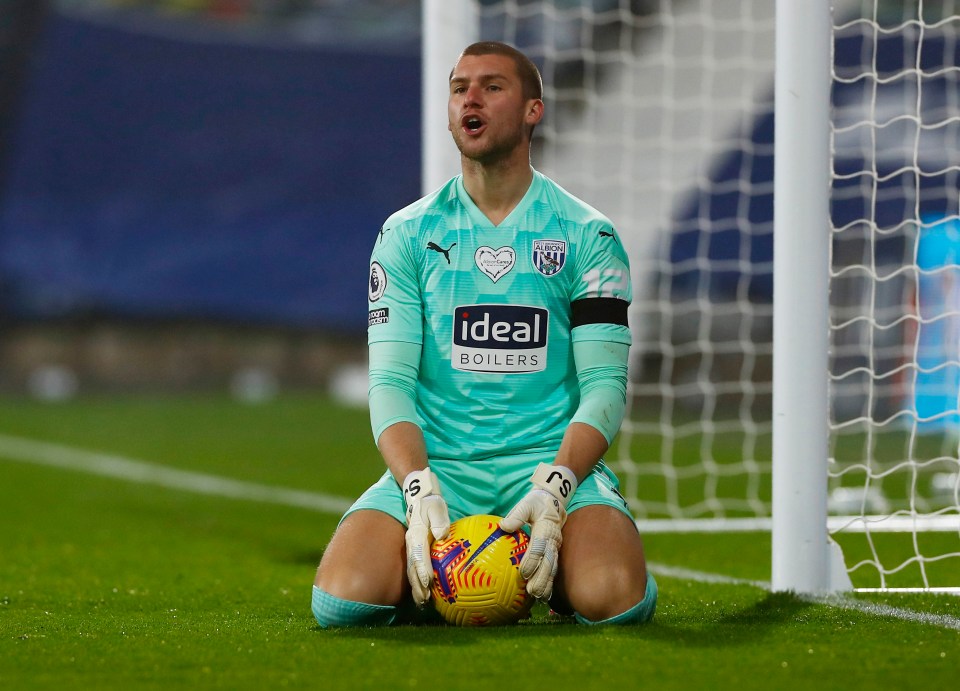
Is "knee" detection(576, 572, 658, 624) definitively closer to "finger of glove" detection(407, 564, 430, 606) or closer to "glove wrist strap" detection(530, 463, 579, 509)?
"glove wrist strap" detection(530, 463, 579, 509)

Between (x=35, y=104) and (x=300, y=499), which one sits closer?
(x=300, y=499)

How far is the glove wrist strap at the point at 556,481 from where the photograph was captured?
346 cm

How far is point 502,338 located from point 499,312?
0.22 feet

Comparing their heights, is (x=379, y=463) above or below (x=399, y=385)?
below

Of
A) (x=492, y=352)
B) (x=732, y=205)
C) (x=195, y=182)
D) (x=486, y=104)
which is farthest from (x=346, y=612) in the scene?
(x=195, y=182)

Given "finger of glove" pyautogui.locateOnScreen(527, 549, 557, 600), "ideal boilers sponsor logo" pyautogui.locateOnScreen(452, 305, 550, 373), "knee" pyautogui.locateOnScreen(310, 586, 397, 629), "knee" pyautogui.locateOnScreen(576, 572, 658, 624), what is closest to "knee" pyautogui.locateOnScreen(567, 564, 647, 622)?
"knee" pyautogui.locateOnScreen(576, 572, 658, 624)

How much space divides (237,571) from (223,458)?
17.5 ft

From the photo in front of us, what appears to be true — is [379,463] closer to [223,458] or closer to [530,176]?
[223,458]

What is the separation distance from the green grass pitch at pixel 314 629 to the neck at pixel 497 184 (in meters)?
1.05

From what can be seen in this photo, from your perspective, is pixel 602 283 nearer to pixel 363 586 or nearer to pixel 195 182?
pixel 363 586

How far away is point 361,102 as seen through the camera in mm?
21859

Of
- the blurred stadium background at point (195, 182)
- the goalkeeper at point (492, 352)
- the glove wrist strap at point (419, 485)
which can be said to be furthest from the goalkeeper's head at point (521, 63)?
the blurred stadium background at point (195, 182)

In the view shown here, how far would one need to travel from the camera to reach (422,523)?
343 centimetres

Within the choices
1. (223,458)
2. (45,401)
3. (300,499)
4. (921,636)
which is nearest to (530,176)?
(921,636)
